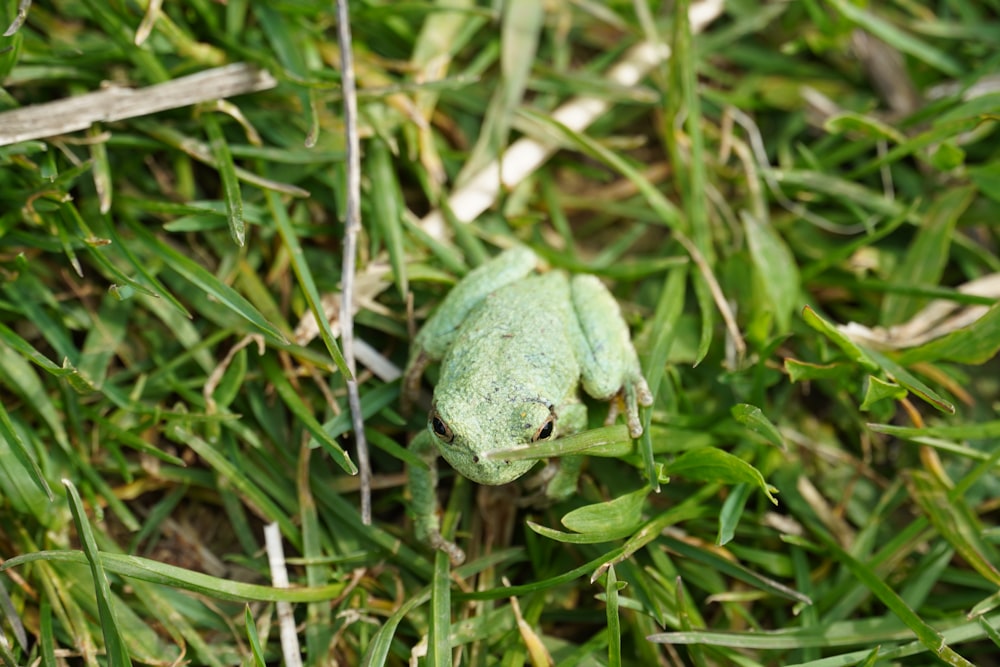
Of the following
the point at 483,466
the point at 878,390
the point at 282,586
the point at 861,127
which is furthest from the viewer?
the point at 861,127

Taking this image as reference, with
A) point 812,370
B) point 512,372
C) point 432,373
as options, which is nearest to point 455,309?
point 432,373

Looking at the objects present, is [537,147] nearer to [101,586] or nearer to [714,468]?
[714,468]

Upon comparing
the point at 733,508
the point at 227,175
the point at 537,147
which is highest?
the point at 227,175

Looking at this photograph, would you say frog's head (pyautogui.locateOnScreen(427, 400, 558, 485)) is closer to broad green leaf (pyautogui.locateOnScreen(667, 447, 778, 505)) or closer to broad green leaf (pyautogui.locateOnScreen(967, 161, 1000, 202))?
broad green leaf (pyautogui.locateOnScreen(667, 447, 778, 505))

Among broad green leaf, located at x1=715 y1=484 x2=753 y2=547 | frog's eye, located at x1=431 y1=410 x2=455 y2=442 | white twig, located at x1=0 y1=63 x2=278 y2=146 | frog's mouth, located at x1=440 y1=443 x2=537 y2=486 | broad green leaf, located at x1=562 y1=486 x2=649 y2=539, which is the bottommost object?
broad green leaf, located at x1=715 y1=484 x2=753 y2=547

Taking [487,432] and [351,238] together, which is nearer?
[487,432]

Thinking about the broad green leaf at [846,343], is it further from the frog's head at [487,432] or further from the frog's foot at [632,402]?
the frog's head at [487,432]

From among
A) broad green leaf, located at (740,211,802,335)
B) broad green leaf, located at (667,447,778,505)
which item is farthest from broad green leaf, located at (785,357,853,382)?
broad green leaf, located at (667,447,778,505)
